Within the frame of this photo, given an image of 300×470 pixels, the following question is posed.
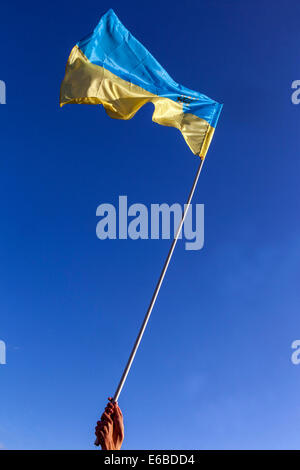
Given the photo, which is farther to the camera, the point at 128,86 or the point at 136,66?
the point at 136,66

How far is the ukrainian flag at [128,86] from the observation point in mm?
14172

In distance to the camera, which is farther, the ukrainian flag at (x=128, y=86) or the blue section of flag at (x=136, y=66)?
the blue section of flag at (x=136, y=66)

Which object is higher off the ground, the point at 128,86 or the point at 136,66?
the point at 136,66

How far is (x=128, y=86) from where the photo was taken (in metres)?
15.0

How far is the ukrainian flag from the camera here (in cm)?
1417

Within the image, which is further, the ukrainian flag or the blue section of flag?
the blue section of flag
